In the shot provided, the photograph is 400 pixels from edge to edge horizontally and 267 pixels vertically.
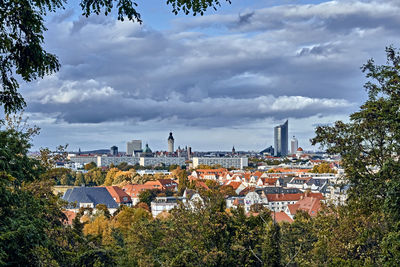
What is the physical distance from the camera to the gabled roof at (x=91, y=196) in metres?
79.0

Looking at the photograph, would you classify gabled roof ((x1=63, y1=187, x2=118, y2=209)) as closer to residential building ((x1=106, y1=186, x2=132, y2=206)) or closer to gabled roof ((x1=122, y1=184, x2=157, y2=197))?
residential building ((x1=106, y1=186, x2=132, y2=206))

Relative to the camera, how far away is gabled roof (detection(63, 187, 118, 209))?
259 feet

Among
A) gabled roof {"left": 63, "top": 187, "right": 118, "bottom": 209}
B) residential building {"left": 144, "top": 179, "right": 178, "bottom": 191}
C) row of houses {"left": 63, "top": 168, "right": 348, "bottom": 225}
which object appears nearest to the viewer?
row of houses {"left": 63, "top": 168, "right": 348, "bottom": 225}

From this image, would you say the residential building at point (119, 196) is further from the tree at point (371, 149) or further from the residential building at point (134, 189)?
the tree at point (371, 149)

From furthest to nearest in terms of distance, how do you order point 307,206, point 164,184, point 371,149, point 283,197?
point 164,184 → point 283,197 → point 307,206 → point 371,149

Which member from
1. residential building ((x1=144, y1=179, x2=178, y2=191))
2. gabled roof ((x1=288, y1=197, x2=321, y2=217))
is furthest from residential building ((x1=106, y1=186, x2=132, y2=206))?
gabled roof ((x1=288, y1=197, x2=321, y2=217))

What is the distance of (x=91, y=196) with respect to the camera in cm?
8050

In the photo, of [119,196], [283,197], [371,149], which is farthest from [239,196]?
[371,149]

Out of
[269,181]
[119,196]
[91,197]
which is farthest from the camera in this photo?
[269,181]

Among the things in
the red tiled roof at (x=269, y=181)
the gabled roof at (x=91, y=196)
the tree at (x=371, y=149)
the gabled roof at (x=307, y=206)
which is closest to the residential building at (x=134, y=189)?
the gabled roof at (x=91, y=196)

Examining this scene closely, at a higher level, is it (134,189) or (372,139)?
(372,139)

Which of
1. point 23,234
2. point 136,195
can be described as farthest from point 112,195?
point 23,234

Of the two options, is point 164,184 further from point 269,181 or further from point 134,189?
point 269,181

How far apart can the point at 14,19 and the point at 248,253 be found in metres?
16.1
